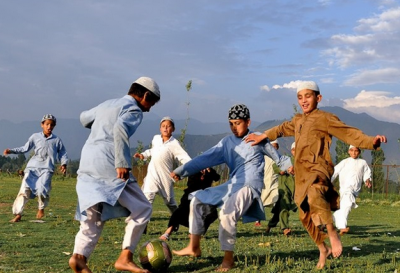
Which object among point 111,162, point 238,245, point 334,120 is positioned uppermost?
point 334,120

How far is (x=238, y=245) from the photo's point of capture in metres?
8.04

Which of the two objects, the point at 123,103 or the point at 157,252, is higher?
the point at 123,103

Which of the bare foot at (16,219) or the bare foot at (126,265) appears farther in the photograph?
the bare foot at (16,219)

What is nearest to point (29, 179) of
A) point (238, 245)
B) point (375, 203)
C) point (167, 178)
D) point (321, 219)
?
point (167, 178)

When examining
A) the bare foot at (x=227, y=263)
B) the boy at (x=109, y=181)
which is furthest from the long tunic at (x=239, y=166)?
the boy at (x=109, y=181)

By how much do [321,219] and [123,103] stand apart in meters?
2.59

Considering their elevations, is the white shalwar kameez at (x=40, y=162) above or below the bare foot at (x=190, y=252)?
above

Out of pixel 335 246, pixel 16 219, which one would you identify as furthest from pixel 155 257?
pixel 16 219

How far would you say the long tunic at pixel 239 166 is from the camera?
6.32 meters

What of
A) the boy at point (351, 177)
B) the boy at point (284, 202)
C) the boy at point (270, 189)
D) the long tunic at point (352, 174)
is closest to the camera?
the boy at point (284, 202)

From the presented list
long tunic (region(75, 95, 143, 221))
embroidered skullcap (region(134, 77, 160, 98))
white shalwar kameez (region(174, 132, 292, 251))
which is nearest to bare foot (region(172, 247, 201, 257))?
white shalwar kameez (region(174, 132, 292, 251))

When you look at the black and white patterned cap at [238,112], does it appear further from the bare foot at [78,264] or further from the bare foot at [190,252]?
the bare foot at [78,264]

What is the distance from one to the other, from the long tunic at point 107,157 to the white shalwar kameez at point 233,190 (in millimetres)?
1056

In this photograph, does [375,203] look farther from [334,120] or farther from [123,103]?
[123,103]
